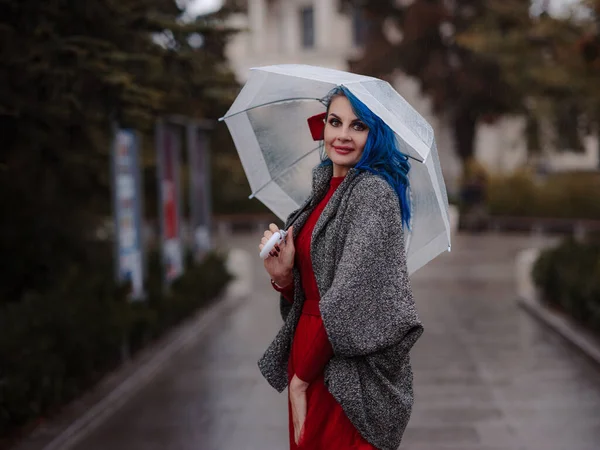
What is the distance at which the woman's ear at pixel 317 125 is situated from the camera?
3691mm

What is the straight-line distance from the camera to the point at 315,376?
334cm

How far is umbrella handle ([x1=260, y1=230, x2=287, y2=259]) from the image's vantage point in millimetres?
3297

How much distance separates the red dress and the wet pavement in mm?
3522

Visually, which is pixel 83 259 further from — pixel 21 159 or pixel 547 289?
pixel 547 289

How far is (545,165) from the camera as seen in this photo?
5578cm

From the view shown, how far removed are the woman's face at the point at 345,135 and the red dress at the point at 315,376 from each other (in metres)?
0.24

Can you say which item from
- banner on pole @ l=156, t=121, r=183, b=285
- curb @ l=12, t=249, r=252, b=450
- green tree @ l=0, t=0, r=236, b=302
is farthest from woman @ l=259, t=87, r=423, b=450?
banner on pole @ l=156, t=121, r=183, b=285

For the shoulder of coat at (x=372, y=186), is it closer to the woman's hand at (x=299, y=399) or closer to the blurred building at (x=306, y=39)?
the woman's hand at (x=299, y=399)

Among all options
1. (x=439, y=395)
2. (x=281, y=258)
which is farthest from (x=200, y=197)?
(x=281, y=258)

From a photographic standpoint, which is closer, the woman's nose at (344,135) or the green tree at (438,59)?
the woman's nose at (344,135)

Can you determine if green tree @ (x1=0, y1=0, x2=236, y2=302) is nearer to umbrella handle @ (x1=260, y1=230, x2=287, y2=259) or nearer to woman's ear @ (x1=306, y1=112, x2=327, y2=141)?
woman's ear @ (x1=306, y1=112, x2=327, y2=141)

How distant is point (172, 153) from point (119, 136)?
3011mm

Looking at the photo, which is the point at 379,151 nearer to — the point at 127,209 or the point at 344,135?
the point at 344,135

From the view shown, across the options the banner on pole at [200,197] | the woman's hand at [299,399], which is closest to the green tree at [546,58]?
the banner on pole at [200,197]
